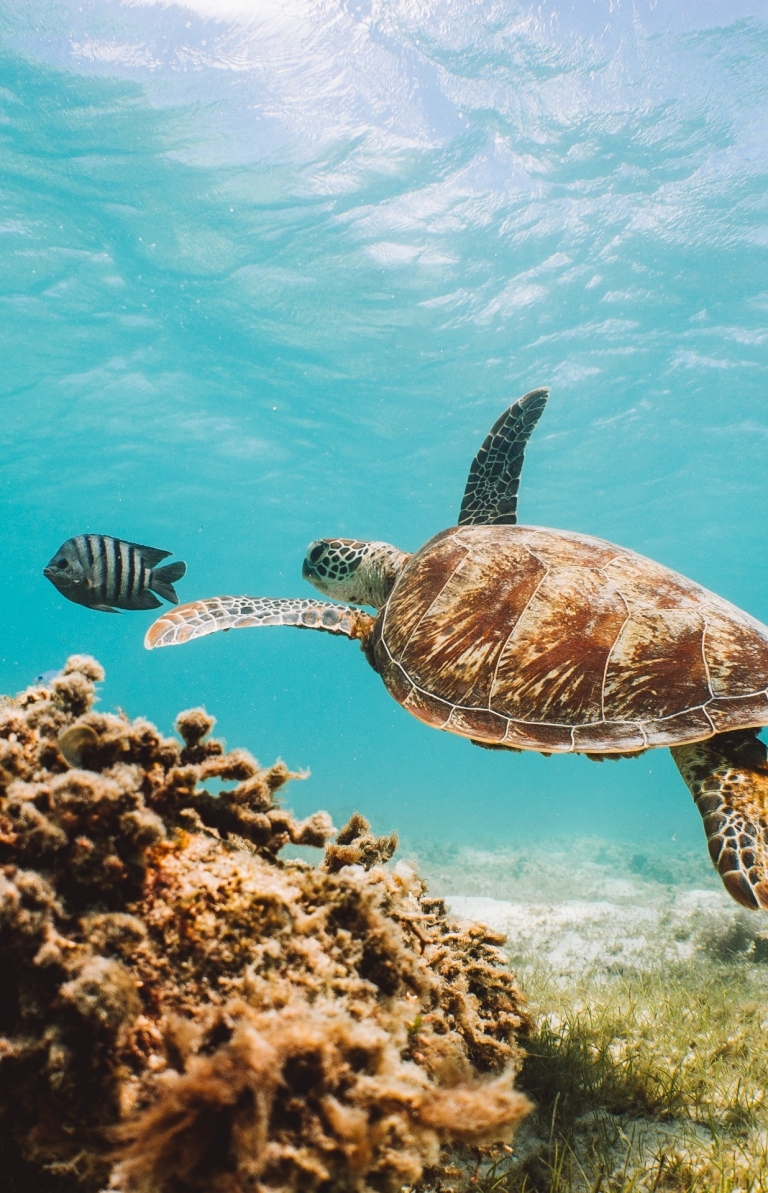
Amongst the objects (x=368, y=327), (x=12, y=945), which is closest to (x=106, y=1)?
(x=368, y=327)

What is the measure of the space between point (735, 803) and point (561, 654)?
116cm

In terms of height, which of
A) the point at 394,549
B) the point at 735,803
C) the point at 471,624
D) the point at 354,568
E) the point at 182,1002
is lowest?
the point at 182,1002

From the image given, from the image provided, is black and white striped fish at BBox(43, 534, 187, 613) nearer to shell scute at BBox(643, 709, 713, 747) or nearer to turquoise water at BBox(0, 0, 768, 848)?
shell scute at BBox(643, 709, 713, 747)

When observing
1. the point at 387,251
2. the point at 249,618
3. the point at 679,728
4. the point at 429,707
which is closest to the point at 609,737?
the point at 679,728

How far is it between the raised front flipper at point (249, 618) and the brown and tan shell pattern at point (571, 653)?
579 mm

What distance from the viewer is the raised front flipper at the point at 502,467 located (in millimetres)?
6406

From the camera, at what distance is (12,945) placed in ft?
3.93

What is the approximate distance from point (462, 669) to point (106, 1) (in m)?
19.1

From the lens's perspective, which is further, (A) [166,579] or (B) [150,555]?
(A) [166,579]

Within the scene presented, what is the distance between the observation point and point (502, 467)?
21.2 feet

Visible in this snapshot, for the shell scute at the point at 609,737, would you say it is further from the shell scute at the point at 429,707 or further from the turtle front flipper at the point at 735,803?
the shell scute at the point at 429,707

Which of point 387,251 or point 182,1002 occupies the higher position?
point 387,251

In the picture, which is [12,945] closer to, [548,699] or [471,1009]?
[471,1009]

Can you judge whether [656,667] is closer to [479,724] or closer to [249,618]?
[479,724]
